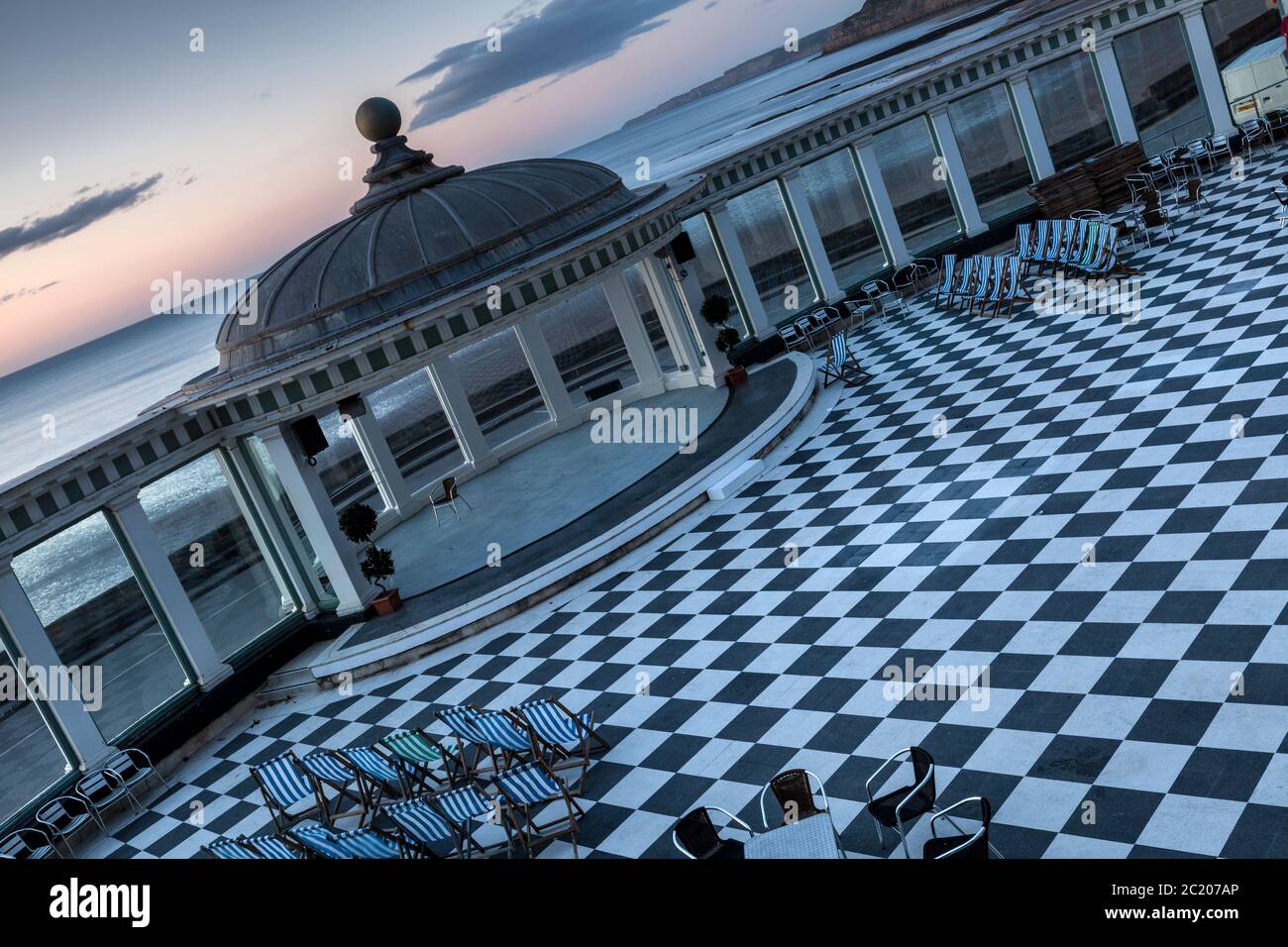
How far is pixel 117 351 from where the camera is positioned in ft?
316

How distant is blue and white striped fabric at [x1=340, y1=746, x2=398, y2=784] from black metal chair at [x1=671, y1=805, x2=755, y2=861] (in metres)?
3.55

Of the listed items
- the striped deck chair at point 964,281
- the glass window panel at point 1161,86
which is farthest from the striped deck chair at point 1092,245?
the glass window panel at point 1161,86

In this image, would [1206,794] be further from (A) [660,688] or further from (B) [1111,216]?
(B) [1111,216]

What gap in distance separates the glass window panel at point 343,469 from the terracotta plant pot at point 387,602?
7.25 metres

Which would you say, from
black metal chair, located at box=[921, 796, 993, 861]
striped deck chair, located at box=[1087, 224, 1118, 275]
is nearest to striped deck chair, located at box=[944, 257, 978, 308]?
striped deck chair, located at box=[1087, 224, 1118, 275]

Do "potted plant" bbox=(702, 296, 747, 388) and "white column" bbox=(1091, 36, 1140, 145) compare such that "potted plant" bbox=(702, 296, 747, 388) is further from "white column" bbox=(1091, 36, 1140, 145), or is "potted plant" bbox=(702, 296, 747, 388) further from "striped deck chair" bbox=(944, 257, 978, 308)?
"white column" bbox=(1091, 36, 1140, 145)

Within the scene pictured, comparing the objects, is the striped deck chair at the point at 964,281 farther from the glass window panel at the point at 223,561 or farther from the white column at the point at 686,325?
the glass window panel at the point at 223,561

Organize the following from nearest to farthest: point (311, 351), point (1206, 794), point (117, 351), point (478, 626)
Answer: point (1206, 794) → point (478, 626) → point (311, 351) → point (117, 351)

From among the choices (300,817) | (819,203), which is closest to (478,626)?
(300,817)

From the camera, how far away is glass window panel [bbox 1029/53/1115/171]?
49500 mm

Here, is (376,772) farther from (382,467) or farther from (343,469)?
(343,469)

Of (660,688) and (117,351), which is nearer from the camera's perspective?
(660,688)

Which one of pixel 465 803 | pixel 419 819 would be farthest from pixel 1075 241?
pixel 419 819
